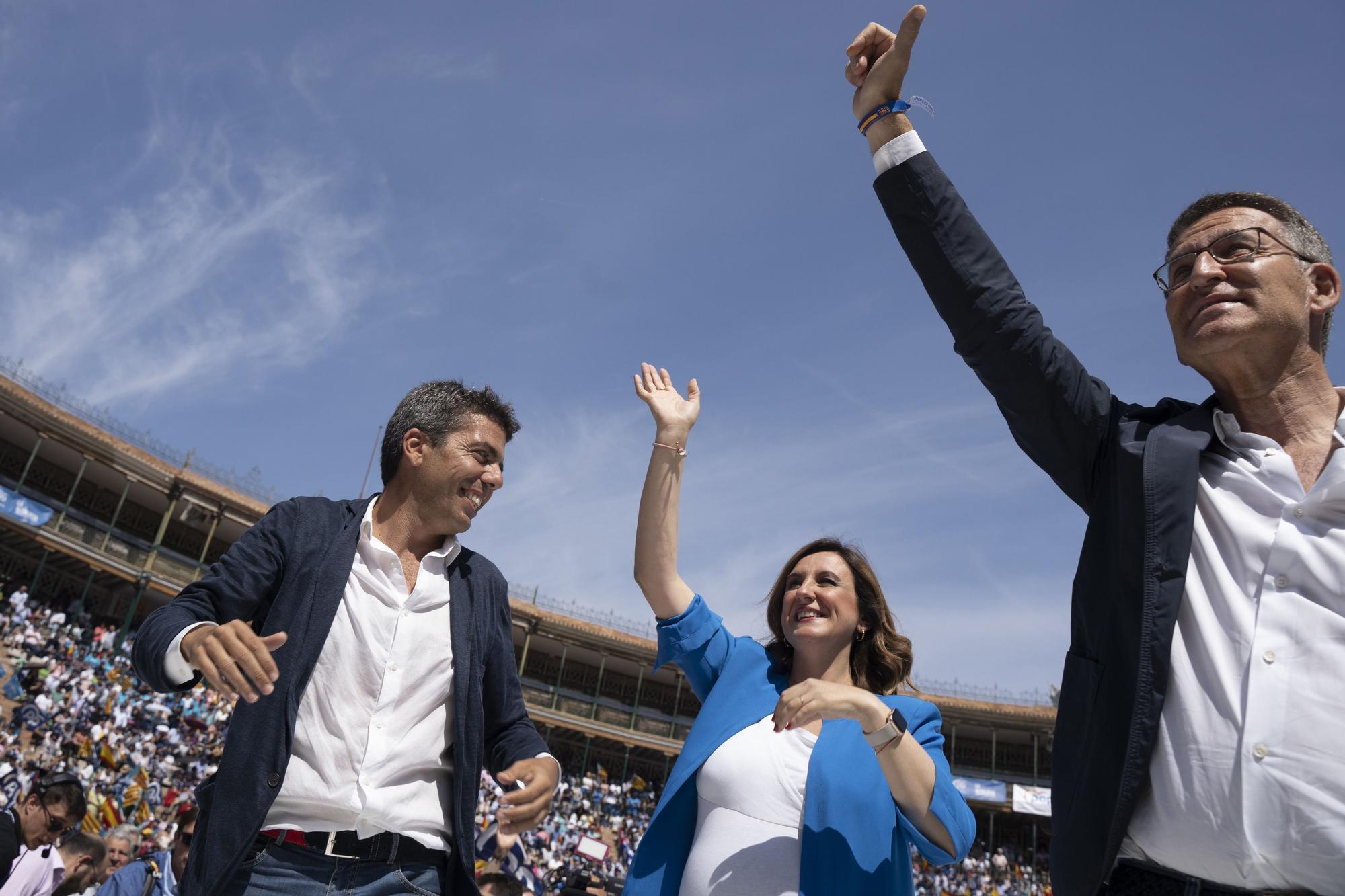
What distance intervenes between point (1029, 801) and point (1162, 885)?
3040 cm

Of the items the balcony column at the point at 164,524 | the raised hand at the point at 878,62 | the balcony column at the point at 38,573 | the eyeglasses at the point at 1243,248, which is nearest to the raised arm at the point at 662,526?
the raised hand at the point at 878,62

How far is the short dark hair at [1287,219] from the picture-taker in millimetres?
1812

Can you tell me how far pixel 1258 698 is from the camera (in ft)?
4.58

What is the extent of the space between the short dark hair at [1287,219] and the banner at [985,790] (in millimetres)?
29442

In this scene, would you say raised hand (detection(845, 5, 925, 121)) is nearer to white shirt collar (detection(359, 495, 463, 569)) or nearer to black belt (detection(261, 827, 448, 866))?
white shirt collar (detection(359, 495, 463, 569))

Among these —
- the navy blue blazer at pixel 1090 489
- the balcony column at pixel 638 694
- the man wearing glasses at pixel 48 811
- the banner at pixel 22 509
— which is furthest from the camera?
the balcony column at pixel 638 694

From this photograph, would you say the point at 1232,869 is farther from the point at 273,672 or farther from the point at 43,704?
the point at 43,704

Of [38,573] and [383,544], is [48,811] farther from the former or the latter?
[38,573]

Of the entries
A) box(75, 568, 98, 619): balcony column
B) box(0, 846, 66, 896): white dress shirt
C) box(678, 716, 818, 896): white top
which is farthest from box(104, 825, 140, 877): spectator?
box(75, 568, 98, 619): balcony column

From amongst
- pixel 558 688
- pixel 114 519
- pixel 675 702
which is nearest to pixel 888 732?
pixel 114 519

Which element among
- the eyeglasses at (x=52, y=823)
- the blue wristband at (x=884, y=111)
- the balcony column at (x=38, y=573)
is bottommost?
the eyeglasses at (x=52, y=823)

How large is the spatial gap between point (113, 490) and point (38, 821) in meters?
23.6

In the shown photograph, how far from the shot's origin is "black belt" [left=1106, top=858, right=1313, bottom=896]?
52.2 inches

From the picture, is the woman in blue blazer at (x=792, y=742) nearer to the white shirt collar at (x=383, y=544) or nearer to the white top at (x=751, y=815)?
the white top at (x=751, y=815)
